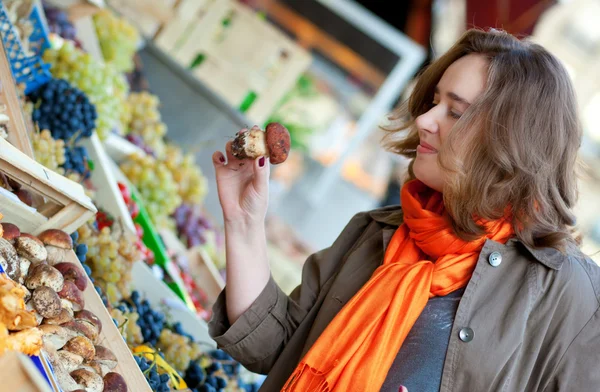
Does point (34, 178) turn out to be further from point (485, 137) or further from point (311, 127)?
point (311, 127)

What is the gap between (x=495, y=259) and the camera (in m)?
1.50

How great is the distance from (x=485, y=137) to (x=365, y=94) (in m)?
4.50

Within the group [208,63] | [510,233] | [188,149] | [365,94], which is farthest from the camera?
[365,94]

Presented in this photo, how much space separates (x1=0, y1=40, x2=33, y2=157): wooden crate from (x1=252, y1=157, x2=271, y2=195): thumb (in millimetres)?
562

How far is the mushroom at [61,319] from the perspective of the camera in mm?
1248

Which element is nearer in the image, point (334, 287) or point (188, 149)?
point (334, 287)

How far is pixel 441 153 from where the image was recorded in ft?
4.91

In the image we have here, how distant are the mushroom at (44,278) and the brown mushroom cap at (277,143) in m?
0.55

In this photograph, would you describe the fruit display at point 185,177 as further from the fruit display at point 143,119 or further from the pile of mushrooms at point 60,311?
the pile of mushrooms at point 60,311

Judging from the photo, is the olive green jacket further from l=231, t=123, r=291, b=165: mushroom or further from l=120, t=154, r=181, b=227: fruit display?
l=120, t=154, r=181, b=227: fruit display

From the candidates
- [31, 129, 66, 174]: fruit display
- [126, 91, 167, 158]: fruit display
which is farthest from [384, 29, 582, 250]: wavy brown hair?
[126, 91, 167, 158]: fruit display

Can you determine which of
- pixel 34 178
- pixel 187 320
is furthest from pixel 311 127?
pixel 34 178

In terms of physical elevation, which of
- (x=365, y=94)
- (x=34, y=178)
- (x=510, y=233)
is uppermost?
(x=365, y=94)

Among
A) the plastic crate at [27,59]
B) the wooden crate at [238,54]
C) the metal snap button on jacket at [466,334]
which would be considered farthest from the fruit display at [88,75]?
the metal snap button on jacket at [466,334]
